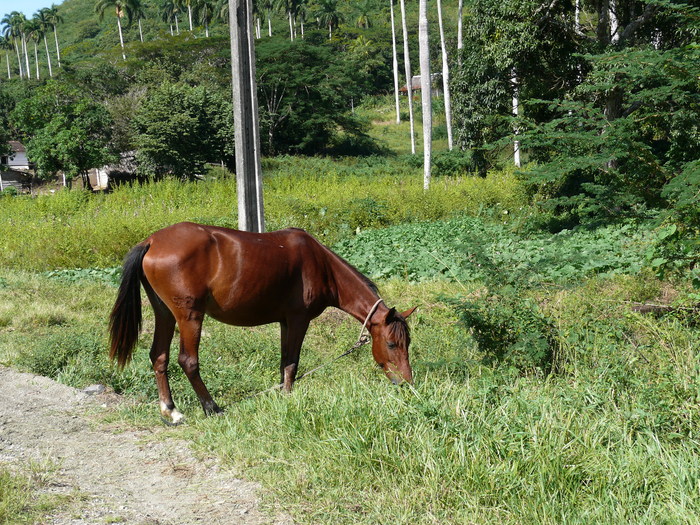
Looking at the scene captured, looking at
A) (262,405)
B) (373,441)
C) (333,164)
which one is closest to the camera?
(373,441)

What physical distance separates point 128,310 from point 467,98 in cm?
2412

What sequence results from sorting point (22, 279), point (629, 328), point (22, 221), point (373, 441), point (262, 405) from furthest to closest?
1. point (22, 221)
2. point (22, 279)
3. point (629, 328)
4. point (262, 405)
5. point (373, 441)

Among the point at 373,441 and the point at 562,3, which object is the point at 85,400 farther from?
the point at 562,3

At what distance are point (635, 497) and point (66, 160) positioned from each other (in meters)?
41.4

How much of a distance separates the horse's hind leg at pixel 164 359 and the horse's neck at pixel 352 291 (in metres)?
1.45

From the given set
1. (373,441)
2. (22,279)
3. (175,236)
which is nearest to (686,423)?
(373,441)

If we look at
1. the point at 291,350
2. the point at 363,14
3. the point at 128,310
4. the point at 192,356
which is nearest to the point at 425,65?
the point at 291,350

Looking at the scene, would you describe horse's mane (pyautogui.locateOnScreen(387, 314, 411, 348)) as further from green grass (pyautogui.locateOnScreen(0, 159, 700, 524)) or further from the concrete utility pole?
the concrete utility pole

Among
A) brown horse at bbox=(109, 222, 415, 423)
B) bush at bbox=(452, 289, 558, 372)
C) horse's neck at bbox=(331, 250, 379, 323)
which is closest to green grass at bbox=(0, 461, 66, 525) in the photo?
brown horse at bbox=(109, 222, 415, 423)

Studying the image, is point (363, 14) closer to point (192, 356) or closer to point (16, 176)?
point (16, 176)

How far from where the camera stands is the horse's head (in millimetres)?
5617

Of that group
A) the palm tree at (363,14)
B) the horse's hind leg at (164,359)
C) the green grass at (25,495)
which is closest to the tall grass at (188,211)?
the horse's hind leg at (164,359)

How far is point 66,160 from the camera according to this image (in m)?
40.3

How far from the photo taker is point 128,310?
5629mm
